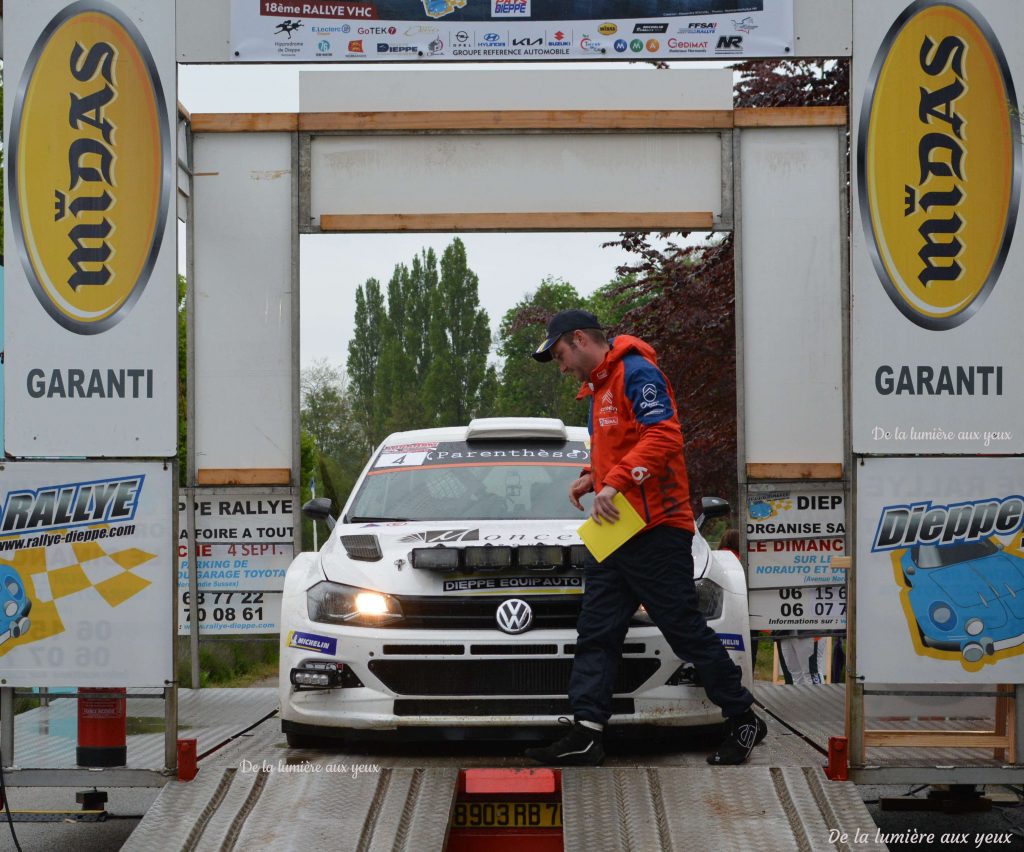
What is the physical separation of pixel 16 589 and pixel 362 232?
5000 mm

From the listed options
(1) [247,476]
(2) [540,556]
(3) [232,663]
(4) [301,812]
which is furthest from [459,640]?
(3) [232,663]

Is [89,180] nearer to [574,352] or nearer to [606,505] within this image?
[574,352]

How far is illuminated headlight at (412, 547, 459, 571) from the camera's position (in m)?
5.78

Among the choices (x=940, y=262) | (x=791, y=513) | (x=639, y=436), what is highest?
(x=940, y=262)

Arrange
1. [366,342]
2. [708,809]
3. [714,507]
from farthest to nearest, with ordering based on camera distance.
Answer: [366,342] < [714,507] < [708,809]

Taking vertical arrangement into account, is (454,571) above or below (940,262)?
below

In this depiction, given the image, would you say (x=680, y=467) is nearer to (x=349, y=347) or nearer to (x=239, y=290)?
(x=239, y=290)

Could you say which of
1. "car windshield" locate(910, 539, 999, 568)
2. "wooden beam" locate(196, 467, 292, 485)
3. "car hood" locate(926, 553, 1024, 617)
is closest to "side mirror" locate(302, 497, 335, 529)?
"wooden beam" locate(196, 467, 292, 485)

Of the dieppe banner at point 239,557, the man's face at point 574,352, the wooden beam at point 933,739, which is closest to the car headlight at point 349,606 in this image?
the man's face at point 574,352

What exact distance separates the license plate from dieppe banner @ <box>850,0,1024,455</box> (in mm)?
2086

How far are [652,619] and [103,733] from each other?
2361mm

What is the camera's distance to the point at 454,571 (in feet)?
19.0

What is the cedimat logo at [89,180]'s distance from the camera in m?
5.66

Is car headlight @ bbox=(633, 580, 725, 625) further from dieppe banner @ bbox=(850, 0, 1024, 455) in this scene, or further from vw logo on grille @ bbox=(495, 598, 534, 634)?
dieppe banner @ bbox=(850, 0, 1024, 455)
